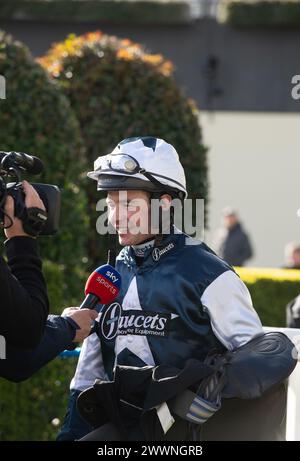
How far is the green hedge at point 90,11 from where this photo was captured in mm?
19641

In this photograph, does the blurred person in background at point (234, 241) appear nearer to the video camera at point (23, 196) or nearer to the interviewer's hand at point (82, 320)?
the interviewer's hand at point (82, 320)

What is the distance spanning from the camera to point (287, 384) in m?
3.48

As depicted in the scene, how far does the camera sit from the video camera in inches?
126

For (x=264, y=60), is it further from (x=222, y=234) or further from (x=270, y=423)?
(x=270, y=423)

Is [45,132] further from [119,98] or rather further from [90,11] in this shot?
[90,11]

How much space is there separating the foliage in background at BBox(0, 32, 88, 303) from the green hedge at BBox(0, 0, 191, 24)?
14.0 m

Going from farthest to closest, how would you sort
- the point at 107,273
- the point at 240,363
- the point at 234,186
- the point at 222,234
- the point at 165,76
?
the point at 234,186 → the point at 222,234 → the point at 165,76 → the point at 107,273 → the point at 240,363

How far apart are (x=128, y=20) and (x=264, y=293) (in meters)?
12.8

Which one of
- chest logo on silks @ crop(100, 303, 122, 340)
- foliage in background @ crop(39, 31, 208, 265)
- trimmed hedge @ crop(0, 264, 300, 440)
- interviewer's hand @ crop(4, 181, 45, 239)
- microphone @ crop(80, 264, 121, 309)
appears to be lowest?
trimmed hedge @ crop(0, 264, 300, 440)

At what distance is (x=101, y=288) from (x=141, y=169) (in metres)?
0.46

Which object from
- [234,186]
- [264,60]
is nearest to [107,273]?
[234,186]

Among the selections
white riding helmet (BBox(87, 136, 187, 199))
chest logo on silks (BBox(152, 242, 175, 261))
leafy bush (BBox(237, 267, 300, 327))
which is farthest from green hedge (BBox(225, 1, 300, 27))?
chest logo on silks (BBox(152, 242, 175, 261))

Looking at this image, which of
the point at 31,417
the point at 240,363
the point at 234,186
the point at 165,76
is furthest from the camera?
the point at 234,186

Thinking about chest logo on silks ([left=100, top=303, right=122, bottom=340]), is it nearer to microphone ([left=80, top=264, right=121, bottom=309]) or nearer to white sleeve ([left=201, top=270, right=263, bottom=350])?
microphone ([left=80, top=264, right=121, bottom=309])
